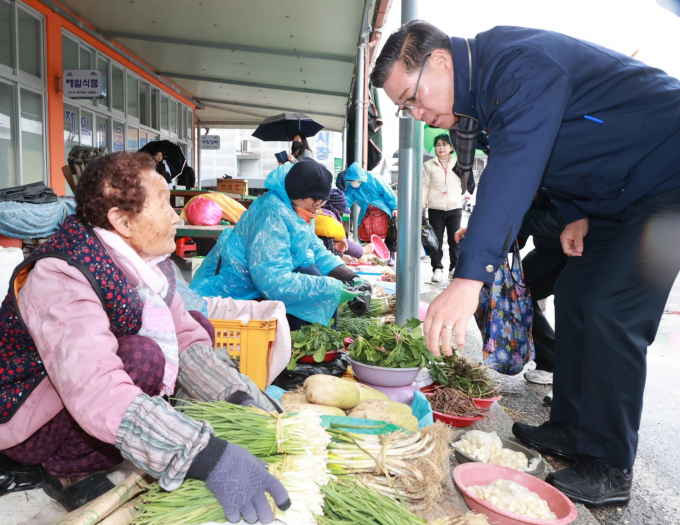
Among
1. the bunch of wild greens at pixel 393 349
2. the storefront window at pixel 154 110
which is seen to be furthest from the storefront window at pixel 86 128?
the bunch of wild greens at pixel 393 349

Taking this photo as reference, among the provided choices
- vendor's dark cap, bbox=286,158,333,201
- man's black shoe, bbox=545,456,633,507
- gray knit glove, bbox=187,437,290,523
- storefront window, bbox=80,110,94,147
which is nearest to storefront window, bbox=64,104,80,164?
storefront window, bbox=80,110,94,147

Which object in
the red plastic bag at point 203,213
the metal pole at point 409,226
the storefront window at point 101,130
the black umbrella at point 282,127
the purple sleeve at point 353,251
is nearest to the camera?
the metal pole at point 409,226

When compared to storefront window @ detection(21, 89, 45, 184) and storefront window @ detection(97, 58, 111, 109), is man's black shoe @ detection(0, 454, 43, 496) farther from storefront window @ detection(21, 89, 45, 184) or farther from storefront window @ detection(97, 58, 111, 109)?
storefront window @ detection(97, 58, 111, 109)

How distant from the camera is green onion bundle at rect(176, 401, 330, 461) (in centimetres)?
149

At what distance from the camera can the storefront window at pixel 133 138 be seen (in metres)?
11.0

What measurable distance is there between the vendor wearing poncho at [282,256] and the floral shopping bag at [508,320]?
92 centimetres

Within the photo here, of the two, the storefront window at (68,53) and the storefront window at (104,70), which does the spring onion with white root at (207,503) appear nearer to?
the storefront window at (68,53)

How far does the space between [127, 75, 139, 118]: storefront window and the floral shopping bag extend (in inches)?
393

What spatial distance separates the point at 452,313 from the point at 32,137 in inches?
316

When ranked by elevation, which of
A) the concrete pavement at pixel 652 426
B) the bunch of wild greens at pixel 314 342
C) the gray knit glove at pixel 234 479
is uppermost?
the gray knit glove at pixel 234 479

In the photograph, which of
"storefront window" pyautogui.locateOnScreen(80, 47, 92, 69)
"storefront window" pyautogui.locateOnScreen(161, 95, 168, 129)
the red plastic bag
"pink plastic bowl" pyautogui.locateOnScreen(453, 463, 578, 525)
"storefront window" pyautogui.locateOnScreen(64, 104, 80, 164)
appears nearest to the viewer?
"pink plastic bowl" pyautogui.locateOnScreen(453, 463, 578, 525)

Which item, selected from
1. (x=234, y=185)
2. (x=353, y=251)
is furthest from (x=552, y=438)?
(x=234, y=185)

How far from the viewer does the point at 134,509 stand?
1354 millimetres

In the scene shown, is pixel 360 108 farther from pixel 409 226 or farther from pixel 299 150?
pixel 409 226
